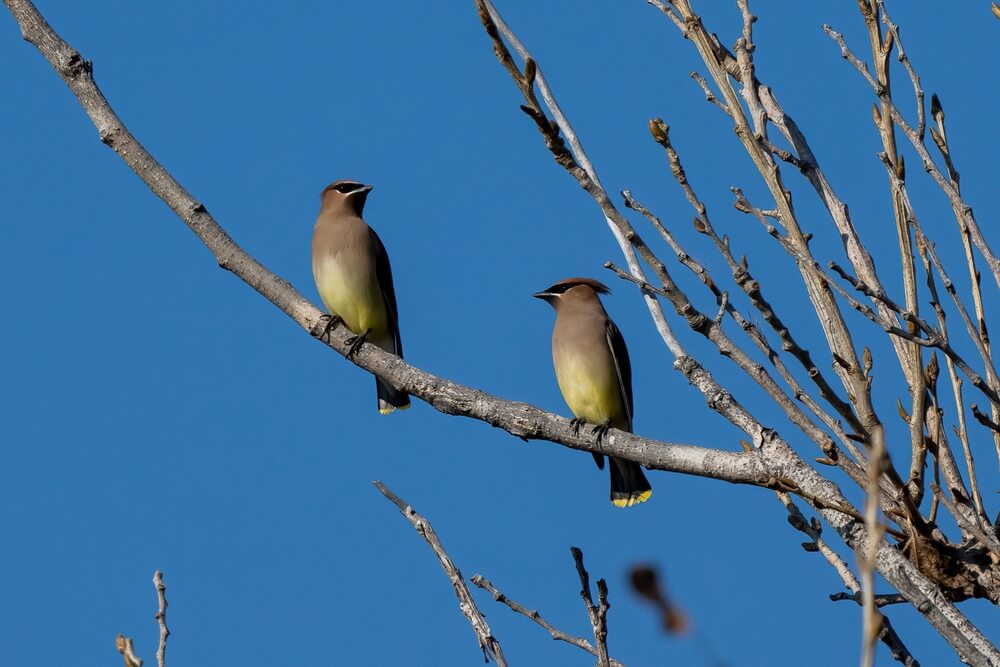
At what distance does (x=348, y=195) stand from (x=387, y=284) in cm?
60

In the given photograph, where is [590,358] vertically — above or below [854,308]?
above

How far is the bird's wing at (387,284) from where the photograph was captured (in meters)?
7.28

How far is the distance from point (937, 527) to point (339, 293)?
4.47 m

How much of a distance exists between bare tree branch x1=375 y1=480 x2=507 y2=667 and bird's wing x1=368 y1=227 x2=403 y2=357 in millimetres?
4075

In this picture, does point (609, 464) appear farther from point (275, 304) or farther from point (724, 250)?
point (724, 250)

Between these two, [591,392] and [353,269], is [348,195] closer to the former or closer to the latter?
[353,269]

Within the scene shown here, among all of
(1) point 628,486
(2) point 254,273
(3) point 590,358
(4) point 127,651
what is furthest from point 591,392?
(4) point 127,651

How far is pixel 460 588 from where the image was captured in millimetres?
3002

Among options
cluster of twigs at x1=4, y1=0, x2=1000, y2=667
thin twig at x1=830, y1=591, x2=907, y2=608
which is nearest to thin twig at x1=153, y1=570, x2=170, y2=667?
cluster of twigs at x1=4, y1=0, x2=1000, y2=667

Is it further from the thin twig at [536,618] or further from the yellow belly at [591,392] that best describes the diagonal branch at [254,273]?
the yellow belly at [591,392]

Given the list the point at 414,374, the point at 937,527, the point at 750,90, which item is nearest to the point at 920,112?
the point at 750,90

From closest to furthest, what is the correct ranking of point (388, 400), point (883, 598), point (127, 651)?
1. point (127, 651)
2. point (883, 598)
3. point (388, 400)

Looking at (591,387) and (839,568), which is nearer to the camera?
(839,568)

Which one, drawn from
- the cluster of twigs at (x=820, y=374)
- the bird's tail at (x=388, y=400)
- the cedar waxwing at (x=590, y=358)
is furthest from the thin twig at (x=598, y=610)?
the bird's tail at (x=388, y=400)
